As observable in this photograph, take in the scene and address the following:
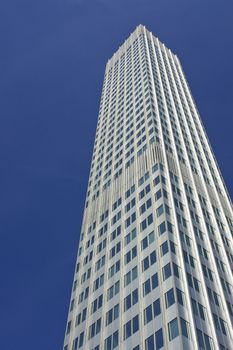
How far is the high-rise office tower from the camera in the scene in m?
51.0

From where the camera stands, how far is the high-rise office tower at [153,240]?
167ft

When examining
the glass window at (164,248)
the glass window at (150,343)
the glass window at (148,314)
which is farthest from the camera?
the glass window at (164,248)

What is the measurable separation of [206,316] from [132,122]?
61325mm

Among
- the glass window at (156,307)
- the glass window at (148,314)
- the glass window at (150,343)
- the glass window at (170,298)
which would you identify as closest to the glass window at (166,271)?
the glass window at (170,298)

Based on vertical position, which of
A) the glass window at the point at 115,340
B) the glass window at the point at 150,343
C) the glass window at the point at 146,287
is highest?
the glass window at the point at 146,287

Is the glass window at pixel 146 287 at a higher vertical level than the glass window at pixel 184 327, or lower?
higher

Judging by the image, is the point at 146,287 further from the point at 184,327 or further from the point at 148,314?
the point at 184,327

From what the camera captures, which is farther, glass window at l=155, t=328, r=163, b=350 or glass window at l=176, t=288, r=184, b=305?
glass window at l=176, t=288, r=184, b=305

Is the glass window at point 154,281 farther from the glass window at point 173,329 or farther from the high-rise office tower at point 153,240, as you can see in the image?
the glass window at point 173,329

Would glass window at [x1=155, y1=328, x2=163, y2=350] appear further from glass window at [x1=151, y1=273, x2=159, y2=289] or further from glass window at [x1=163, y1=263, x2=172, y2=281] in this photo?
glass window at [x1=163, y1=263, x2=172, y2=281]

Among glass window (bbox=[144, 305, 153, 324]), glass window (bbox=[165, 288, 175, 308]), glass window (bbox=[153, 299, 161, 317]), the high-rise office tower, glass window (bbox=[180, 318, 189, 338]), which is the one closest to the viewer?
glass window (bbox=[180, 318, 189, 338])

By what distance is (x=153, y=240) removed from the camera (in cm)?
6209

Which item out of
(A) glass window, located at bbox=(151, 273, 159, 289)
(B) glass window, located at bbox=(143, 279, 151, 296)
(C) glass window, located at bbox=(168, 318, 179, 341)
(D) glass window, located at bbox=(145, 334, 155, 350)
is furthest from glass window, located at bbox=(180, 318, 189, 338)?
(B) glass window, located at bbox=(143, 279, 151, 296)

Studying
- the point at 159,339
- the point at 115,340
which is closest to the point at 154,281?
the point at 115,340
